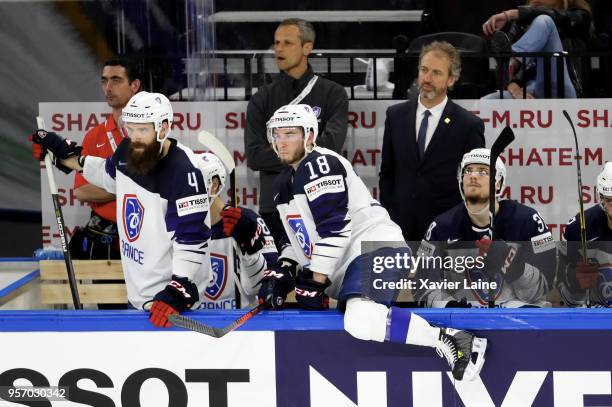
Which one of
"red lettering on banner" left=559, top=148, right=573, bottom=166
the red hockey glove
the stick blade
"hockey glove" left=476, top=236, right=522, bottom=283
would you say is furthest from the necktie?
the red hockey glove

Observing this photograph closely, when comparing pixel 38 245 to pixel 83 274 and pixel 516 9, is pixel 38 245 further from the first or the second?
pixel 516 9

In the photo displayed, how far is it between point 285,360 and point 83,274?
1555 mm

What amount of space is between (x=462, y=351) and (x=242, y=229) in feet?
4.53

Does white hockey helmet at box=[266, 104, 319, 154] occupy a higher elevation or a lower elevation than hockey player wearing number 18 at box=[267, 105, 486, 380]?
higher

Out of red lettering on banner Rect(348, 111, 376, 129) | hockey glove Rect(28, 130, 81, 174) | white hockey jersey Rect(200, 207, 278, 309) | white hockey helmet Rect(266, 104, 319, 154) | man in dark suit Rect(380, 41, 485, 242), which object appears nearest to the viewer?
white hockey helmet Rect(266, 104, 319, 154)

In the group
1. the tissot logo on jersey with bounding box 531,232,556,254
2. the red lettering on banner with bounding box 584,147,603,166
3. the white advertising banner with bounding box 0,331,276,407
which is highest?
the red lettering on banner with bounding box 584,147,603,166

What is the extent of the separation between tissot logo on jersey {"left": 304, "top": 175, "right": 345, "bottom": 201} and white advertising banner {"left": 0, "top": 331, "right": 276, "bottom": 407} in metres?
0.51

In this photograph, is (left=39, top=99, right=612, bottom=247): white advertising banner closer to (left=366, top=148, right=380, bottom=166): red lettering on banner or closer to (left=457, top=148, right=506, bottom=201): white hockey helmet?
(left=366, top=148, right=380, bottom=166): red lettering on banner

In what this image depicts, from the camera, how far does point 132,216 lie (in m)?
4.89

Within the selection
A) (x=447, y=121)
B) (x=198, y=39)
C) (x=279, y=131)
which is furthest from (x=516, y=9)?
(x=279, y=131)

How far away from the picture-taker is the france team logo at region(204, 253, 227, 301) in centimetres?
552

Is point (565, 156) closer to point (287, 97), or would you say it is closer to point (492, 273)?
point (287, 97)

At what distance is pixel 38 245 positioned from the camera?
23.2 feet

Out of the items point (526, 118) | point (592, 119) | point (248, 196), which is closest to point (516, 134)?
point (526, 118)
